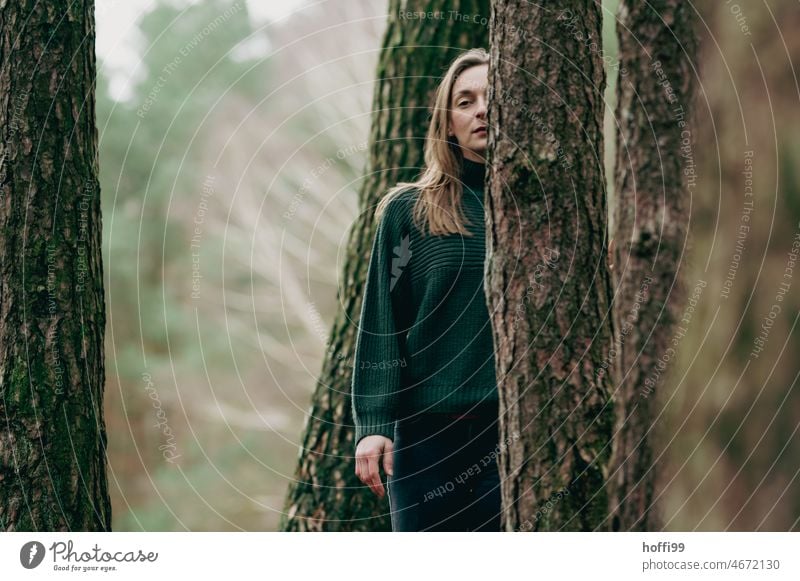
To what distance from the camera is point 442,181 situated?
3029 millimetres

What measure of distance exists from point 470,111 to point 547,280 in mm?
731

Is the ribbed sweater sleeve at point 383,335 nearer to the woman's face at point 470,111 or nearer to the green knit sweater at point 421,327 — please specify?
the green knit sweater at point 421,327

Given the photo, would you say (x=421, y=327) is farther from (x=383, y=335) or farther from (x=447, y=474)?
(x=447, y=474)

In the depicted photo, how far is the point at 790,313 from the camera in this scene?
4.30ft

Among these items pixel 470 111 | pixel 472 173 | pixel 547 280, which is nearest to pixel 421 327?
pixel 547 280

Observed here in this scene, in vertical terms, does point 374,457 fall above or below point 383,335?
below

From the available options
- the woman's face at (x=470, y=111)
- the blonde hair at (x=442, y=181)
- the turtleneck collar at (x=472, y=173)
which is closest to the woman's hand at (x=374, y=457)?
the blonde hair at (x=442, y=181)

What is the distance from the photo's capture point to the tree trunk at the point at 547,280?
9.05 ft

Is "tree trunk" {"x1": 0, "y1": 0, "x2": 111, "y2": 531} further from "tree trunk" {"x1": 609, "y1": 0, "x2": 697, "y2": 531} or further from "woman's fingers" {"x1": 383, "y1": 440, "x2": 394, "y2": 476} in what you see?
"tree trunk" {"x1": 609, "y1": 0, "x2": 697, "y2": 531}

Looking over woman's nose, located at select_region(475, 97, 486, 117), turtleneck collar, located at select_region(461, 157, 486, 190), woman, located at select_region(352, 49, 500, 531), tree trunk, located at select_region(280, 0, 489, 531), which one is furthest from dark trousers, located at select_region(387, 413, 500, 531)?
tree trunk, located at select_region(280, 0, 489, 531)
